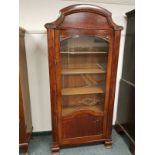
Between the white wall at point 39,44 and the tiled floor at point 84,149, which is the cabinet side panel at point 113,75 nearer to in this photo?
the tiled floor at point 84,149

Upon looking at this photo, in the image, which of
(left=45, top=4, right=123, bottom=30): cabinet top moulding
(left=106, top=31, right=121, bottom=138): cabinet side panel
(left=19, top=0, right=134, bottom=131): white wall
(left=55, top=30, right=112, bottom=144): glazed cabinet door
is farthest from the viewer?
(left=19, top=0, right=134, bottom=131): white wall

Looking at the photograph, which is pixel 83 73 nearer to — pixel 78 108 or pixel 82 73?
pixel 82 73

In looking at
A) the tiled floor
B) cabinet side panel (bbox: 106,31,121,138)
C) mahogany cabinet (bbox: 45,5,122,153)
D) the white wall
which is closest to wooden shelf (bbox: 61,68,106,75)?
mahogany cabinet (bbox: 45,5,122,153)

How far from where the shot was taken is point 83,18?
1688 millimetres

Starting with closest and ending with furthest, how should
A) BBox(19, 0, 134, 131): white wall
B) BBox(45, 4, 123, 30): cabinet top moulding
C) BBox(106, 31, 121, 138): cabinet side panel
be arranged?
BBox(45, 4, 123, 30): cabinet top moulding
BBox(106, 31, 121, 138): cabinet side panel
BBox(19, 0, 134, 131): white wall

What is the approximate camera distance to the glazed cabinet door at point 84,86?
1886mm

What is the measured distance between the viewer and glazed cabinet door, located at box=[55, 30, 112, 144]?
189 centimetres

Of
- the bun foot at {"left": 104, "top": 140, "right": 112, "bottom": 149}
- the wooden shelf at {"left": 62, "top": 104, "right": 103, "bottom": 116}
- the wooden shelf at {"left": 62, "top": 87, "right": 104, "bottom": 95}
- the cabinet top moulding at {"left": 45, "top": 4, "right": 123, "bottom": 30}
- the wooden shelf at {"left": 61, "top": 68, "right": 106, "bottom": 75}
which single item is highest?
the cabinet top moulding at {"left": 45, "top": 4, "right": 123, "bottom": 30}

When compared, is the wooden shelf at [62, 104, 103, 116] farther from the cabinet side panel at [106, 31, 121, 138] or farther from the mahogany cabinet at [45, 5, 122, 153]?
the cabinet side panel at [106, 31, 121, 138]

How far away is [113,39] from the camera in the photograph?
1790 mm

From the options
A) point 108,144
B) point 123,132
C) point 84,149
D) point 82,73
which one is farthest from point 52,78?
point 123,132

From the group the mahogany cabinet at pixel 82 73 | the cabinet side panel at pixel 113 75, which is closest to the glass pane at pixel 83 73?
the mahogany cabinet at pixel 82 73

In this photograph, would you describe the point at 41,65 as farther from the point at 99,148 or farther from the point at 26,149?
the point at 99,148
